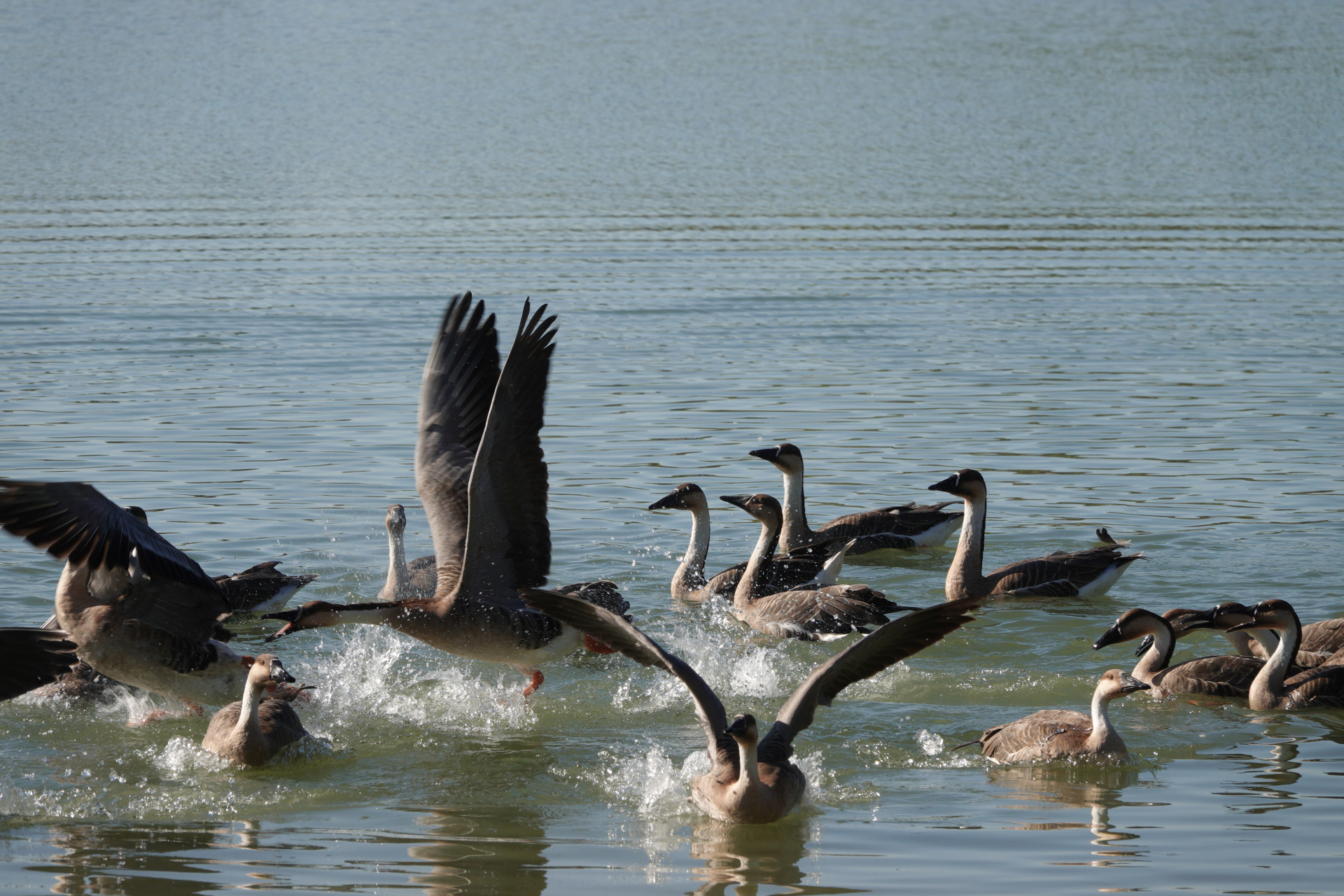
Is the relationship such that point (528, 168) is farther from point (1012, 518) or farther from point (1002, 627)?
point (1002, 627)

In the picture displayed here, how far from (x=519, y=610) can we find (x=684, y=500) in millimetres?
2742

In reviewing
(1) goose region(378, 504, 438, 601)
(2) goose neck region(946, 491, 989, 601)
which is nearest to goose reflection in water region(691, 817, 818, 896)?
(1) goose region(378, 504, 438, 601)

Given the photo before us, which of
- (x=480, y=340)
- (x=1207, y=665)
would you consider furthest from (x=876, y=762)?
(x=480, y=340)

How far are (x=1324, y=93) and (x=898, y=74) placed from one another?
509 inches

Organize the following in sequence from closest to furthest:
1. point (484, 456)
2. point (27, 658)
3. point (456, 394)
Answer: point (27, 658)
point (484, 456)
point (456, 394)

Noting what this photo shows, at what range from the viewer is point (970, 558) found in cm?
1258

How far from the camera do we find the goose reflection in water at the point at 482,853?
7.25 meters

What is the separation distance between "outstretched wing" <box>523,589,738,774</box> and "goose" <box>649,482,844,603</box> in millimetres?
4365

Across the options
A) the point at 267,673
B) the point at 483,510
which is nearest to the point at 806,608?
the point at 483,510

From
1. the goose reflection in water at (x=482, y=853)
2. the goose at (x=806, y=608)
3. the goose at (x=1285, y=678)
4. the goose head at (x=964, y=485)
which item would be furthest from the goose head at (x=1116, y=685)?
the goose head at (x=964, y=485)

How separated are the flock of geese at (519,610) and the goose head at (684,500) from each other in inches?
0.7

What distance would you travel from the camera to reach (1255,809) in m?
8.02

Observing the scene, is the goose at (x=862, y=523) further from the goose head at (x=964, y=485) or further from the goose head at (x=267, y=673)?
the goose head at (x=267, y=673)

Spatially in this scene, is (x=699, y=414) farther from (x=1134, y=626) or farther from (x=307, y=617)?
(x=307, y=617)
